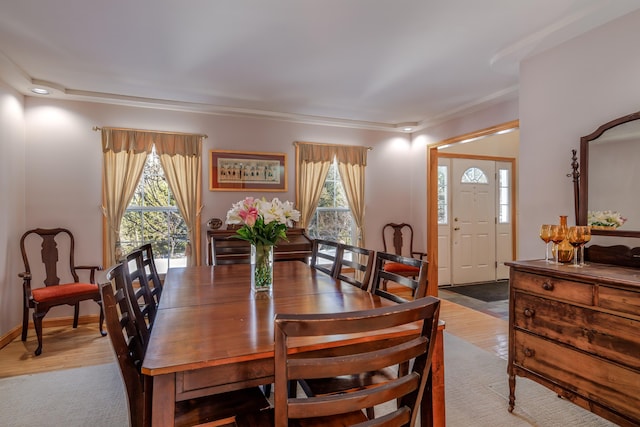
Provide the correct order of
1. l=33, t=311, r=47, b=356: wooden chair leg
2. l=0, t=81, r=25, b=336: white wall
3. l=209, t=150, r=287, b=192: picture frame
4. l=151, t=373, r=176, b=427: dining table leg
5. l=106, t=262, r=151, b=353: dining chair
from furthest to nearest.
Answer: l=209, t=150, r=287, b=192: picture frame < l=0, t=81, r=25, b=336: white wall < l=33, t=311, r=47, b=356: wooden chair leg < l=106, t=262, r=151, b=353: dining chair < l=151, t=373, r=176, b=427: dining table leg

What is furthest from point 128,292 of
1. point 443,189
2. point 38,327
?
point 443,189

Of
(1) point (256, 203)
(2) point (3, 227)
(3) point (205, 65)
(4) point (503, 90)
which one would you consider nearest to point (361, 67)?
(3) point (205, 65)

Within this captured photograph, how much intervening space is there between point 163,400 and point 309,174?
381cm

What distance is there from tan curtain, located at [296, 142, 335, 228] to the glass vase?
2.70 m

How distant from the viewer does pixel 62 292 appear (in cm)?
322

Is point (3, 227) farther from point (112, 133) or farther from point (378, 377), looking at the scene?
point (378, 377)

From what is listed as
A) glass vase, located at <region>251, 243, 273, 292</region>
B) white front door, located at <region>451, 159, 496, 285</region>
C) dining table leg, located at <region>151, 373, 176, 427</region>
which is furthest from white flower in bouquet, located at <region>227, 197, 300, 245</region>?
white front door, located at <region>451, 159, 496, 285</region>

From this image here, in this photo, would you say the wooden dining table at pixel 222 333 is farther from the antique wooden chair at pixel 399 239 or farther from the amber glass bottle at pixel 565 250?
the antique wooden chair at pixel 399 239

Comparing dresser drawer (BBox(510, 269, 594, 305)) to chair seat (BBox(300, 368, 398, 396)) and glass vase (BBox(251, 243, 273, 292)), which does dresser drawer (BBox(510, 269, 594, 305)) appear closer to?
chair seat (BBox(300, 368, 398, 396))

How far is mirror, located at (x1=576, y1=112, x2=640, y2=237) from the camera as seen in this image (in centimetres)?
206

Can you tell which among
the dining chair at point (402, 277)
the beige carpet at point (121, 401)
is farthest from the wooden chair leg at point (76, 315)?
the dining chair at point (402, 277)

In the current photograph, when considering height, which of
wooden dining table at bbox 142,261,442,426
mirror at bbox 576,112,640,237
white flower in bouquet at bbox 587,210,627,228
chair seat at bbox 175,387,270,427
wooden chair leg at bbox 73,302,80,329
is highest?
mirror at bbox 576,112,640,237

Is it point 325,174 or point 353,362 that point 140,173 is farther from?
point 353,362

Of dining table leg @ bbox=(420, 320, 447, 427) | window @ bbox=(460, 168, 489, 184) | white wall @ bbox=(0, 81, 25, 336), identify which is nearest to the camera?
dining table leg @ bbox=(420, 320, 447, 427)
